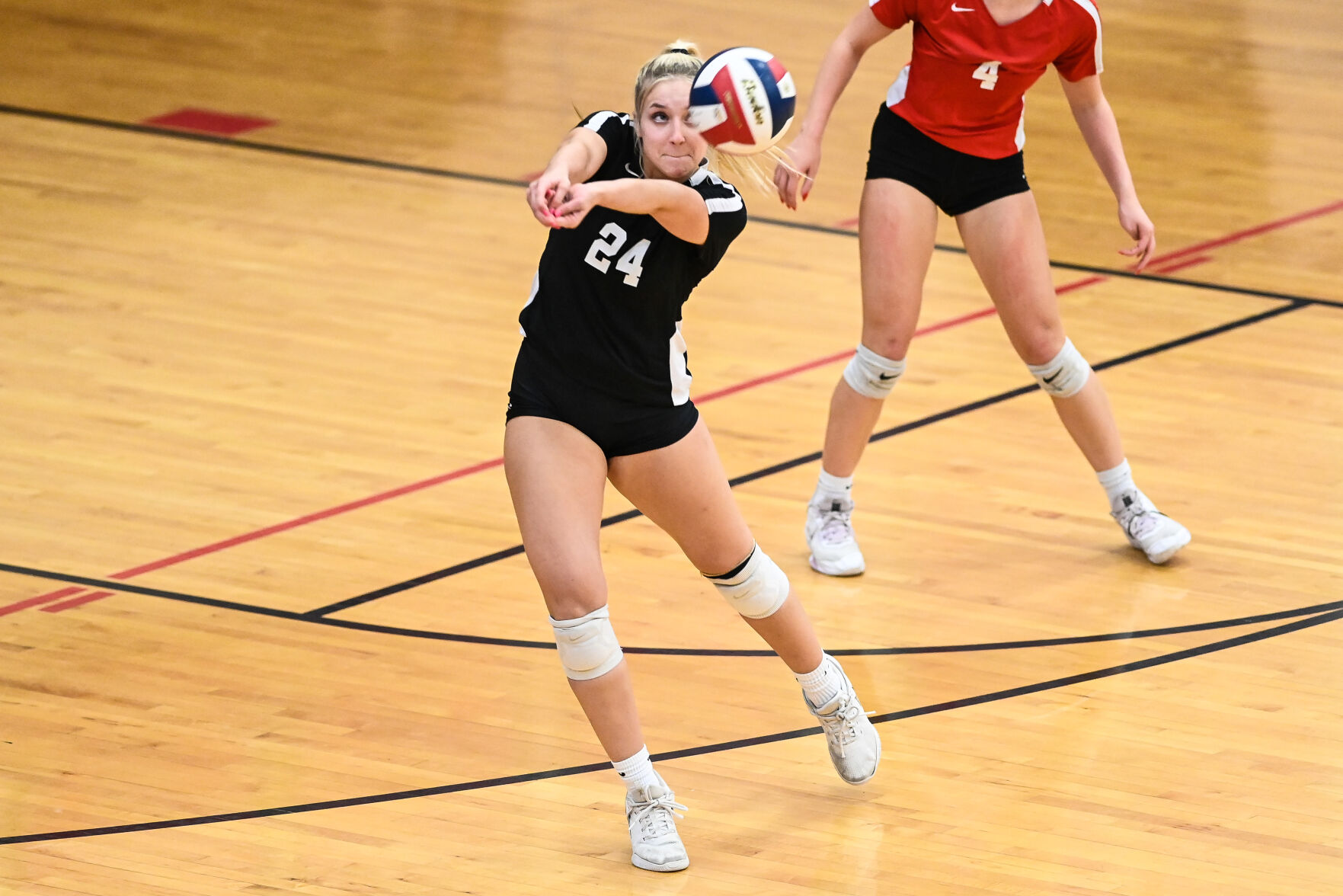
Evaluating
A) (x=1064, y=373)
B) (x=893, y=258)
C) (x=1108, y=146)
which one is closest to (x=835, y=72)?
(x=893, y=258)

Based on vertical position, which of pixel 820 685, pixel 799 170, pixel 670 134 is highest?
pixel 670 134

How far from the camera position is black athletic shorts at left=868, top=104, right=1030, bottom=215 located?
4977mm

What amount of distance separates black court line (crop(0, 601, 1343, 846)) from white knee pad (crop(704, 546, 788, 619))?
0.52 meters

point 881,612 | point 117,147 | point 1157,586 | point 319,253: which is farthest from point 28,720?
point 117,147

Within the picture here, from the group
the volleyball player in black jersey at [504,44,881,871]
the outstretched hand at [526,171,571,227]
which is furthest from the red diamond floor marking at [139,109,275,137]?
the outstretched hand at [526,171,571,227]

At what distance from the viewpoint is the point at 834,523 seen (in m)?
5.32

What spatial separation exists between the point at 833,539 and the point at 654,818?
1.63m

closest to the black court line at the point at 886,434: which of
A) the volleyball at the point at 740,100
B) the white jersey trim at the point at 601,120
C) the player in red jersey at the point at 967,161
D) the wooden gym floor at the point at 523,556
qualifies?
the wooden gym floor at the point at 523,556

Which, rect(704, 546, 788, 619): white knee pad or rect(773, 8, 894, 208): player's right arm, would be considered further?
rect(773, 8, 894, 208): player's right arm

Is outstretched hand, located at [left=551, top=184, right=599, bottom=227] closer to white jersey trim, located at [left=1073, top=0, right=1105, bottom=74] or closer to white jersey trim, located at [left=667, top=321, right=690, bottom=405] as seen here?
white jersey trim, located at [left=667, top=321, right=690, bottom=405]

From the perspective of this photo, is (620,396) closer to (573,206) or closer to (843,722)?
(573,206)

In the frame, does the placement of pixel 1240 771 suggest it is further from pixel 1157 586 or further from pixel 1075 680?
pixel 1157 586

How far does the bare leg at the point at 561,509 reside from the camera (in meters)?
3.59

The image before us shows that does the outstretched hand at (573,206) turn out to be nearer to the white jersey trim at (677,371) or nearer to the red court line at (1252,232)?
the white jersey trim at (677,371)
